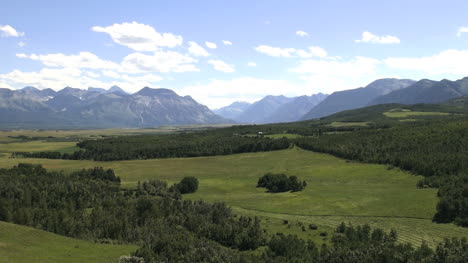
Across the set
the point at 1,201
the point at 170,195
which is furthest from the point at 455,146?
the point at 1,201

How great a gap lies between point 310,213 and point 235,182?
161 feet

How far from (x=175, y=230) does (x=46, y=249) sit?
27.8 meters

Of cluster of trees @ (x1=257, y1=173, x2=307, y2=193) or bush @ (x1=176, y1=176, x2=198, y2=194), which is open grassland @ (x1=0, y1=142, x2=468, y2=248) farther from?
bush @ (x1=176, y1=176, x2=198, y2=194)

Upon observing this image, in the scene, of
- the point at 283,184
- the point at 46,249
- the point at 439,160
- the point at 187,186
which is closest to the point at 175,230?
the point at 46,249

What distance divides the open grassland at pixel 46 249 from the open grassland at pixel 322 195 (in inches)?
1571

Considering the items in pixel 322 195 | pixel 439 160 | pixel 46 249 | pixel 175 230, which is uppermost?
pixel 439 160

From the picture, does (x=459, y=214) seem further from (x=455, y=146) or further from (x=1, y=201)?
(x=1, y=201)

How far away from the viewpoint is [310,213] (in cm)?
10862

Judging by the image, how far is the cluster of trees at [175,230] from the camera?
63562 millimetres

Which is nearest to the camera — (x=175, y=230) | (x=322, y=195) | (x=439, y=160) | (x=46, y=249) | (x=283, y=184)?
(x=46, y=249)

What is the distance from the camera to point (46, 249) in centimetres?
6038

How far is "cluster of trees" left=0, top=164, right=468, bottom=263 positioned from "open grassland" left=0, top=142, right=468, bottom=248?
10.6 meters

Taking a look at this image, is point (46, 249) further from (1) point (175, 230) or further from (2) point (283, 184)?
(2) point (283, 184)

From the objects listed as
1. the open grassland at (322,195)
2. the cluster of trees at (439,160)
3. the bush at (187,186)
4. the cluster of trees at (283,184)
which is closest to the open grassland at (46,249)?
the open grassland at (322,195)
